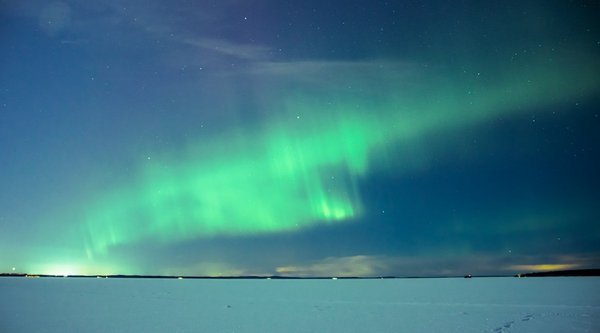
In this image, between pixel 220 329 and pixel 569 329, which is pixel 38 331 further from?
pixel 569 329

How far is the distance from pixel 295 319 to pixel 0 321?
14317 mm

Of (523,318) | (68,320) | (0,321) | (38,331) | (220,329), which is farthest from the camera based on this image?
(523,318)

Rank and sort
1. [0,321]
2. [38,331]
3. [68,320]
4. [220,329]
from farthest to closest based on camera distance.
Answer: [68,320] < [0,321] < [220,329] < [38,331]

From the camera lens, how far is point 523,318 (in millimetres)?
24297

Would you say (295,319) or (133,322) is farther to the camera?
(295,319)

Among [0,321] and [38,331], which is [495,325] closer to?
[38,331]

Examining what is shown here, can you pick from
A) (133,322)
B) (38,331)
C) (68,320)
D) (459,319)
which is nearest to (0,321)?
(68,320)

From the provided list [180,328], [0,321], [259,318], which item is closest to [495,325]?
[259,318]

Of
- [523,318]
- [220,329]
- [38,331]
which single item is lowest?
[523,318]

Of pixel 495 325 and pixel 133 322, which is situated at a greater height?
pixel 133 322

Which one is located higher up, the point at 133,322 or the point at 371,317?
the point at 133,322

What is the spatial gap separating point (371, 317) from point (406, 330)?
19.5ft

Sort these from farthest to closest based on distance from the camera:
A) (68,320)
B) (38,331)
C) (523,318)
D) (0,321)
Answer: (523,318)
(68,320)
(0,321)
(38,331)

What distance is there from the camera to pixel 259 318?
24.5m
